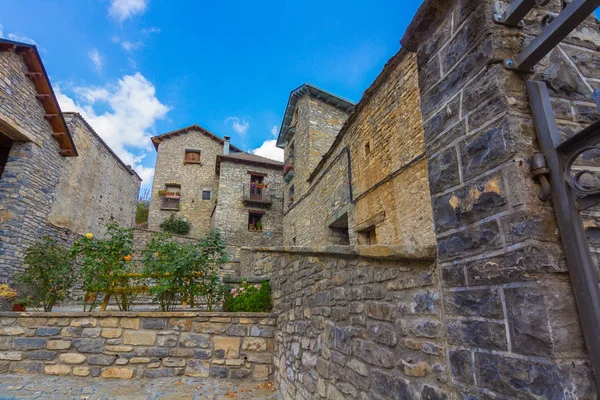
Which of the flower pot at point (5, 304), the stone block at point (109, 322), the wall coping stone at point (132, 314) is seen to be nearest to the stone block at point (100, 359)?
the stone block at point (109, 322)

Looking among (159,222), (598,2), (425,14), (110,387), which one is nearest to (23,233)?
(110,387)

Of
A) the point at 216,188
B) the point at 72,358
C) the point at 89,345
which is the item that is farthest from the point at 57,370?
the point at 216,188

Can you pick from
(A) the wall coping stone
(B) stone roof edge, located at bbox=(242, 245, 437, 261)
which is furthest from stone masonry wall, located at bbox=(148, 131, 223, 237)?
(B) stone roof edge, located at bbox=(242, 245, 437, 261)

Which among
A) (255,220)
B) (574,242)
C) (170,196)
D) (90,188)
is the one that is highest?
(170,196)

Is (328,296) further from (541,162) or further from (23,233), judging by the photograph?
(23,233)

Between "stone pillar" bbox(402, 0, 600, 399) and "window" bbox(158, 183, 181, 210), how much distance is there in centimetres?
2012

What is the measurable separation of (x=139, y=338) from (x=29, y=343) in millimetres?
1524

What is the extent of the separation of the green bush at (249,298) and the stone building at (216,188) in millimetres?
12858

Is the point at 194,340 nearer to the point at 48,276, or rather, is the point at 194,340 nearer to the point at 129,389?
the point at 129,389

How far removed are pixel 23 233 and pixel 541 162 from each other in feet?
32.8

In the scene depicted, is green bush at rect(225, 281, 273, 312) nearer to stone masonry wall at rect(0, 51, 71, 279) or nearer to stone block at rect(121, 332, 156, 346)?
stone block at rect(121, 332, 156, 346)

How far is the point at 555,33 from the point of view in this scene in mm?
1120

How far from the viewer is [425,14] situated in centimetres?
167

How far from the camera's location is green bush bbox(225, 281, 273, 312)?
4797 mm
